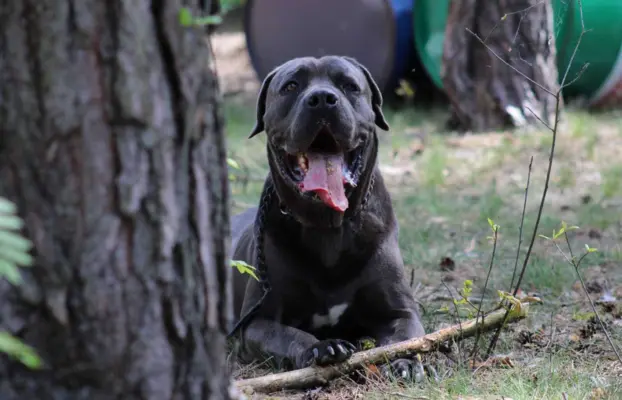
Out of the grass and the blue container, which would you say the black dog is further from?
the blue container

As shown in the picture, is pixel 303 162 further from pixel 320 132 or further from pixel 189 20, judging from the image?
pixel 189 20

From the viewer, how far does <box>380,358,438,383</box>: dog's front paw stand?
362 cm

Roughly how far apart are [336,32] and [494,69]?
7.68 feet

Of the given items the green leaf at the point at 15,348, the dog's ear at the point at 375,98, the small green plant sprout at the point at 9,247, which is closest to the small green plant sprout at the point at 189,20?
the small green plant sprout at the point at 9,247

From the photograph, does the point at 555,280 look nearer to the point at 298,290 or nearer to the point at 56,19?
the point at 298,290

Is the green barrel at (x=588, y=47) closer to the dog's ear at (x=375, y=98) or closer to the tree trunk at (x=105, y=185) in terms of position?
the dog's ear at (x=375, y=98)

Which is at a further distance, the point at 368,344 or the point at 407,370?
the point at 368,344

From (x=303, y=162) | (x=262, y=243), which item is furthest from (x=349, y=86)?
(x=262, y=243)

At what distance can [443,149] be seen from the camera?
8750 millimetres

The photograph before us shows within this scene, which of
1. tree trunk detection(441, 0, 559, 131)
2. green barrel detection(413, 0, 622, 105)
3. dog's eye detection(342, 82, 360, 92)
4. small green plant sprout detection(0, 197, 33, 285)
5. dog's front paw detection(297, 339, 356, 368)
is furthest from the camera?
green barrel detection(413, 0, 622, 105)

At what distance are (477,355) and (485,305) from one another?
954mm

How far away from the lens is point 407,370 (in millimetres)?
3648

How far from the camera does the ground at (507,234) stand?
11.7 feet

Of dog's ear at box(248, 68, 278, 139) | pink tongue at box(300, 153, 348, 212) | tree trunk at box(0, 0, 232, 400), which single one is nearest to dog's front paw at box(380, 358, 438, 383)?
pink tongue at box(300, 153, 348, 212)
